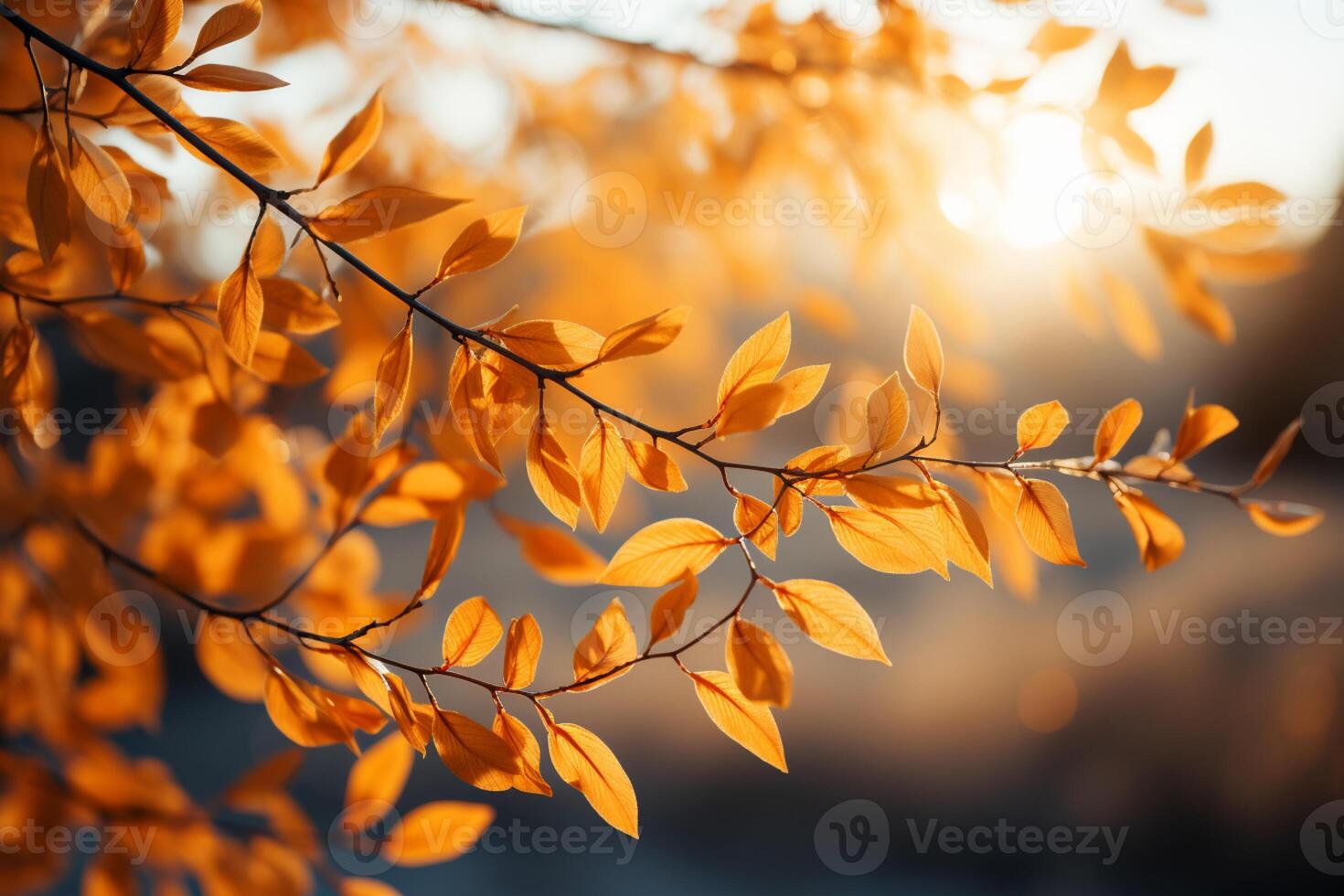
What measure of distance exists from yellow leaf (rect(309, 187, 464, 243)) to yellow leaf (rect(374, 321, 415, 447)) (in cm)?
4

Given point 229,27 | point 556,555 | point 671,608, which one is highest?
point 229,27

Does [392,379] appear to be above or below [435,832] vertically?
above

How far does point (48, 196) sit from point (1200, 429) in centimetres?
57

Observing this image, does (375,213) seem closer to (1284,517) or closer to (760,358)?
(760,358)

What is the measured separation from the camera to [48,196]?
352 mm

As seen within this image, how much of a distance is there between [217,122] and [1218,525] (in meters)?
3.54

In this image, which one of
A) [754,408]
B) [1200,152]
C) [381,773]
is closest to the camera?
[754,408]

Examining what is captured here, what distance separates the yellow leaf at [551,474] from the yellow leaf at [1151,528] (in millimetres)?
267

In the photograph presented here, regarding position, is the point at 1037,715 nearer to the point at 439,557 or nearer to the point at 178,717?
the point at 439,557

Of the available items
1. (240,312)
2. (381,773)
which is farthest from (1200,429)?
(381,773)

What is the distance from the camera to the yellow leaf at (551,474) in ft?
1.21

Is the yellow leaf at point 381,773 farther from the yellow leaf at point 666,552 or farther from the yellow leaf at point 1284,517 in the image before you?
the yellow leaf at point 1284,517

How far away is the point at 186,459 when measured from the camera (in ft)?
2.67

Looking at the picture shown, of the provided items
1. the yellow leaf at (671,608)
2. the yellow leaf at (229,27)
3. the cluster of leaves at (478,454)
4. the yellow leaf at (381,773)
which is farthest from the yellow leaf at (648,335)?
the yellow leaf at (381,773)
